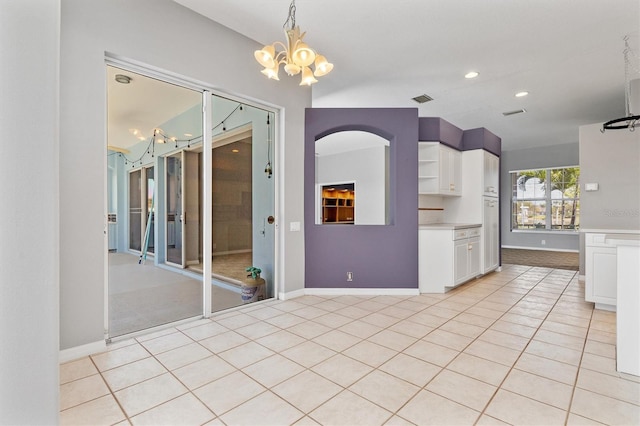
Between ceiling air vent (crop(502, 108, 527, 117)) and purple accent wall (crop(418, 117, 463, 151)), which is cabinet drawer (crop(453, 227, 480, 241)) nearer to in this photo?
purple accent wall (crop(418, 117, 463, 151))

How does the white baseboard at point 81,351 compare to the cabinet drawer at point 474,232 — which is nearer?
the white baseboard at point 81,351

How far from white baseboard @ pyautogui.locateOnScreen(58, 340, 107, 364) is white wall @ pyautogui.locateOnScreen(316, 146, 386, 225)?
271 inches

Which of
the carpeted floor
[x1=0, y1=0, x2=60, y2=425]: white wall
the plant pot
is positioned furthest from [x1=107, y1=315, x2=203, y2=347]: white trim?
the carpeted floor

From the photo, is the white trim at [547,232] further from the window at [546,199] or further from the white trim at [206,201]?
the white trim at [206,201]

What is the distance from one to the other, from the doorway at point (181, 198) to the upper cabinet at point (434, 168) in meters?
2.46

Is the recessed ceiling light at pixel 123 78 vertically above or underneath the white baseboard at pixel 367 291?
above

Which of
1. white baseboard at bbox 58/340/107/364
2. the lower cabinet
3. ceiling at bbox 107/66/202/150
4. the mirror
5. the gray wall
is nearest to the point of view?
white baseboard at bbox 58/340/107/364

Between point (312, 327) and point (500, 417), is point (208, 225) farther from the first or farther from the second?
point (500, 417)

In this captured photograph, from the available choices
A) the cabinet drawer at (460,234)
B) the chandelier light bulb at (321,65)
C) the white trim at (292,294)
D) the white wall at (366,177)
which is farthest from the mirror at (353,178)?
the chandelier light bulb at (321,65)

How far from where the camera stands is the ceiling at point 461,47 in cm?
294

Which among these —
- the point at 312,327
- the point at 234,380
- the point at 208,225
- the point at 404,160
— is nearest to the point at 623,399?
the point at 312,327

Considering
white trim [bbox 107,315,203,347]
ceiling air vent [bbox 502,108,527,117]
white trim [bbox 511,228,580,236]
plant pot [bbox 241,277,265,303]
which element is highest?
ceiling air vent [bbox 502,108,527,117]

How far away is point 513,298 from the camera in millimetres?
4043

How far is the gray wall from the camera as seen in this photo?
340 inches
